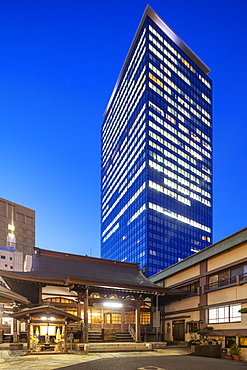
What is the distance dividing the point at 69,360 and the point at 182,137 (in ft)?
418

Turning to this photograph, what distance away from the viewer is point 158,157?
126750mm

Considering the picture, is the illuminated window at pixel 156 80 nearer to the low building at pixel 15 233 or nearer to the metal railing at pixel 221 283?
the low building at pixel 15 233

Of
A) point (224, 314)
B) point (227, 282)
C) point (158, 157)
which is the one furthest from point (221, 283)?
point (158, 157)

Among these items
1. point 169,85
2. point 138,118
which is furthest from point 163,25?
point 138,118

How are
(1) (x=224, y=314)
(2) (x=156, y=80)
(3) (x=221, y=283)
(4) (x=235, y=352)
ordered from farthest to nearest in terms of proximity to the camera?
(2) (x=156, y=80), (3) (x=221, y=283), (1) (x=224, y=314), (4) (x=235, y=352)

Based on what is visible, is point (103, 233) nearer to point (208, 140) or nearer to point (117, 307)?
point (208, 140)

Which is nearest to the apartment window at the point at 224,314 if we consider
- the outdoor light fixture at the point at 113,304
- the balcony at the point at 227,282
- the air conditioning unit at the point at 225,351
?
the balcony at the point at 227,282

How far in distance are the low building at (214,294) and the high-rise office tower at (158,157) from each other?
71.1 meters

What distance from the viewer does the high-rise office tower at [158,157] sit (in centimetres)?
11894

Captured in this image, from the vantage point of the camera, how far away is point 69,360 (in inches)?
849

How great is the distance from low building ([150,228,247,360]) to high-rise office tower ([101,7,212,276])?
71.1 metres

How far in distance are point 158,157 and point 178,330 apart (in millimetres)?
93252

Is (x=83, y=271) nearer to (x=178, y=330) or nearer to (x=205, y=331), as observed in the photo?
(x=178, y=330)

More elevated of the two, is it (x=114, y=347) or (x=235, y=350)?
(x=235, y=350)
